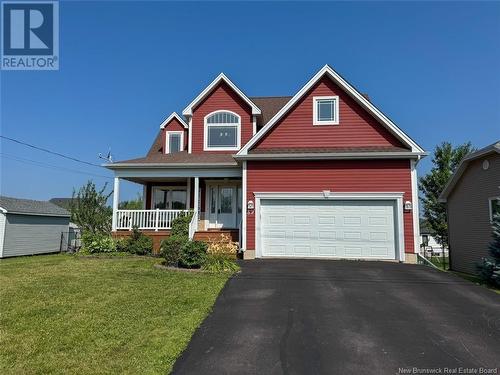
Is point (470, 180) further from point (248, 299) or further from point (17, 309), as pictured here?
point (17, 309)

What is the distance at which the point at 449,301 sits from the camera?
7496 mm

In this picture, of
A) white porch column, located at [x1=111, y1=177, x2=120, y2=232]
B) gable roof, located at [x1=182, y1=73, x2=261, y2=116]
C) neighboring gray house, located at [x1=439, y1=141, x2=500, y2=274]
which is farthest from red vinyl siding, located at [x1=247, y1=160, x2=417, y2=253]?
white porch column, located at [x1=111, y1=177, x2=120, y2=232]

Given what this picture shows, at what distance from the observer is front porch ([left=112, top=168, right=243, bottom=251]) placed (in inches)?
606

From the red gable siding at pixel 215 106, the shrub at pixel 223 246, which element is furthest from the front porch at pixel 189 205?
the red gable siding at pixel 215 106

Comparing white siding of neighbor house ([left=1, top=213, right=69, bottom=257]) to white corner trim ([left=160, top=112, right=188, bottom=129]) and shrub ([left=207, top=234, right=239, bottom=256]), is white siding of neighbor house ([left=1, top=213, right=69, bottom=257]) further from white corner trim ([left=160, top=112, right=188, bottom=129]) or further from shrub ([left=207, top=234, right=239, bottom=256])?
shrub ([left=207, top=234, right=239, bottom=256])

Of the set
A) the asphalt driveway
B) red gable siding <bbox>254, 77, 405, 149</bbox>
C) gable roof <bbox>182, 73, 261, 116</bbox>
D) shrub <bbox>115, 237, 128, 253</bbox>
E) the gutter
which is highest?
gable roof <bbox>182, 73, 261, 116</bbox>

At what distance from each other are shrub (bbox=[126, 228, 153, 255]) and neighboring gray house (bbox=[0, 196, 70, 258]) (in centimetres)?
955

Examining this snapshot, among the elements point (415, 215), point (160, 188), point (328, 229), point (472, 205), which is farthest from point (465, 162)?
point (160, 188)

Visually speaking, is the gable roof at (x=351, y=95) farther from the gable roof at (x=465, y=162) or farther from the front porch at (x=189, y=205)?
the gable roof at (x=465, y=162)

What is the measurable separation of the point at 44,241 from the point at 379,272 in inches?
811

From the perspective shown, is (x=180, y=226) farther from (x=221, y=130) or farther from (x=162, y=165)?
(x=221, y=130)

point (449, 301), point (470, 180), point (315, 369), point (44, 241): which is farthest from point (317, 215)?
point (44, 241)

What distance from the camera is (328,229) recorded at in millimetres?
13281

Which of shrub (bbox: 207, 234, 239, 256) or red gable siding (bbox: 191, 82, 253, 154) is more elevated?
red gable siding (bbox: 191, 82, 253, 154)
